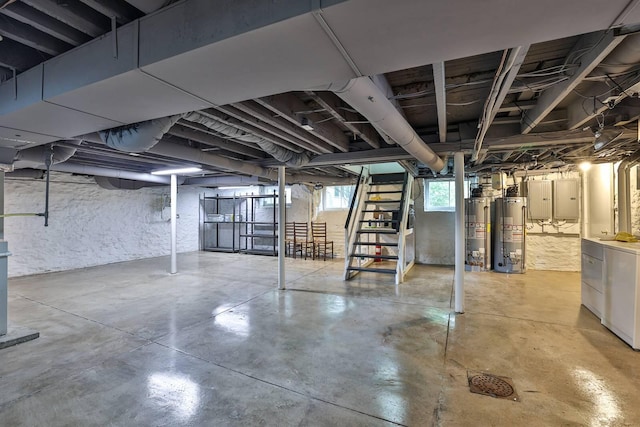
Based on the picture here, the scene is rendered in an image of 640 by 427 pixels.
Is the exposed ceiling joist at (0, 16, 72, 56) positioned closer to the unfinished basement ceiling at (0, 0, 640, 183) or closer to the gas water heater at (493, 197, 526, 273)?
the unfinished basement ceiling at (0, 0, 640, 183)

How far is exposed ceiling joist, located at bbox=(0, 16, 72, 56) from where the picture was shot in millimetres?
1491

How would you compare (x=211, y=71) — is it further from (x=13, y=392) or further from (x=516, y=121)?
(x=516, y=121)

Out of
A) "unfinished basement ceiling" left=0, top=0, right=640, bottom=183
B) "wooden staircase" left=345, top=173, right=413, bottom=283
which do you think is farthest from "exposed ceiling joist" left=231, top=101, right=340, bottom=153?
"wooden staircase" left=345, top=173, right=413, bottom=283

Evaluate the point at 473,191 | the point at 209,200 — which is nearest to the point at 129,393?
the point at 473,191

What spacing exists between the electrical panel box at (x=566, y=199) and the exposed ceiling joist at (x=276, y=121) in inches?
197

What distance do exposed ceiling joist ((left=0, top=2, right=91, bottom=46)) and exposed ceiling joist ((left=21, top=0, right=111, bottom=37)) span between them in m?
0.12

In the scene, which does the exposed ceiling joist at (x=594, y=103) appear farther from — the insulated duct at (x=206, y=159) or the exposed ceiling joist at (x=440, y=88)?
the insulated duct at (x=206, y=159)

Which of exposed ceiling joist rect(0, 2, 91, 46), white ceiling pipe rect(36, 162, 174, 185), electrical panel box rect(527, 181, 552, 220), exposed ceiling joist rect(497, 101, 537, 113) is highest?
exposed ceiling joist rect(497, 101, 537, 113)

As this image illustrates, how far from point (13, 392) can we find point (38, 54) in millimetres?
2307

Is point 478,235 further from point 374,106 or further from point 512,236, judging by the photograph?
point 374,106

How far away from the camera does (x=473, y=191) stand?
625 cm

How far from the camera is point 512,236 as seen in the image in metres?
5.73

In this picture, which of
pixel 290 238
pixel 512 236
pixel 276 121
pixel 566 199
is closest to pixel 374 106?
pixel 276 121

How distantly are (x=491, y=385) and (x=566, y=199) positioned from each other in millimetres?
5391
